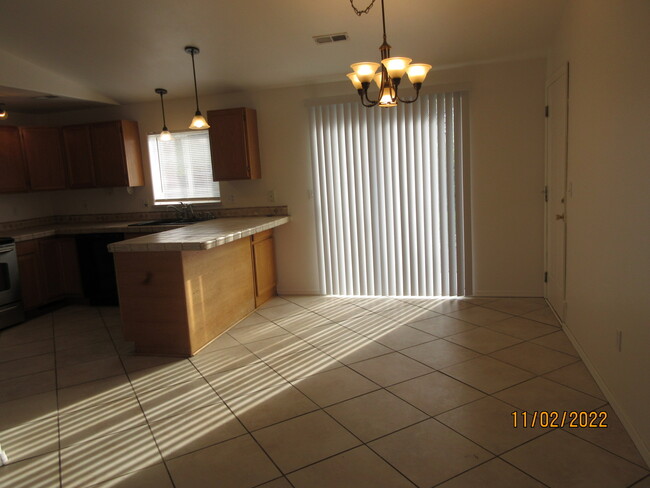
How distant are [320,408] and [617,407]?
5.41 ft

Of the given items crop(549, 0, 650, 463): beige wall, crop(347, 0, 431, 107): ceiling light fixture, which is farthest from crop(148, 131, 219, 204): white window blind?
crop(549, 0, 650, 463): beige wall

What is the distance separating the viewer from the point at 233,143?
17.0 feet

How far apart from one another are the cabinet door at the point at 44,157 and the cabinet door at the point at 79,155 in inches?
4.2

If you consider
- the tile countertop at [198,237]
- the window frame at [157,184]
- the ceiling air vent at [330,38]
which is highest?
the ceiling air vent at [330,38]

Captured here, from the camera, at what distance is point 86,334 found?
453 cm

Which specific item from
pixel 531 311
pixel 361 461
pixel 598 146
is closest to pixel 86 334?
pixel 361 461

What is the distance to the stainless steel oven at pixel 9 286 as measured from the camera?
4781 millimetres

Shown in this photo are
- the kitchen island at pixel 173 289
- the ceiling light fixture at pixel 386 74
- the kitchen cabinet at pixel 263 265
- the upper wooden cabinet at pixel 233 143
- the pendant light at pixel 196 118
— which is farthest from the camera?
the upper wooden cabinet at pixel 233 143

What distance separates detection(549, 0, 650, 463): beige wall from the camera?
85.0 inches

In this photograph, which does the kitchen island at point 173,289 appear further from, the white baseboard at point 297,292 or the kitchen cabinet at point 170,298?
the white baseboard at point 297,292

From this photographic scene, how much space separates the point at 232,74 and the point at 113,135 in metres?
1.76

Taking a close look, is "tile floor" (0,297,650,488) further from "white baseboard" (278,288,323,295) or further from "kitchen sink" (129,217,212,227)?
"kitchen sink" (129,217,212,227)

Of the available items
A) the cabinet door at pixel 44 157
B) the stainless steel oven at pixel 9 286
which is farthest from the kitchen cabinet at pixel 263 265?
the cabinet door at pixel 44 157

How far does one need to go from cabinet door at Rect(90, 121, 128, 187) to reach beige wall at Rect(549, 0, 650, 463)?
4768 millimetres
